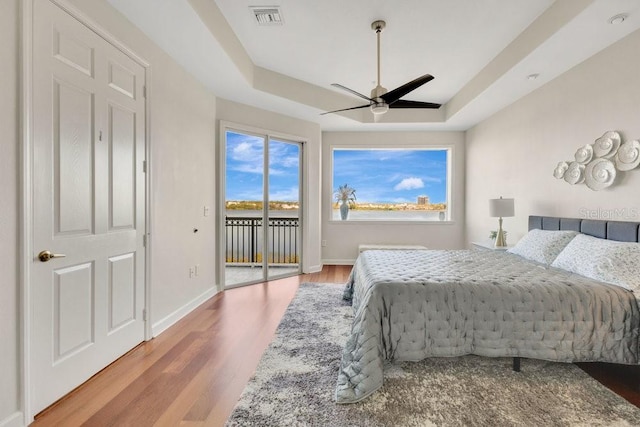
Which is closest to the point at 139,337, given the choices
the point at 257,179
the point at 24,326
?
the point at 24,326

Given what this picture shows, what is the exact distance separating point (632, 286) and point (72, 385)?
3647mm

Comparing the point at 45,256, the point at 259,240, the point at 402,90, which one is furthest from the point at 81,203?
the point at 259,240

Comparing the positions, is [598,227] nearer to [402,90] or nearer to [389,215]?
[402,90]

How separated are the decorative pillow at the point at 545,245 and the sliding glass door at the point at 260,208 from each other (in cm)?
321

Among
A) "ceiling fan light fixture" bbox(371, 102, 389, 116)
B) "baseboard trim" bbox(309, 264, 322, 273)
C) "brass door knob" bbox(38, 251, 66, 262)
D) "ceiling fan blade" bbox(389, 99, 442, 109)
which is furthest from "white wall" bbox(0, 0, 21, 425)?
"baseboard trim" bbox(309, 264, 322, 273)

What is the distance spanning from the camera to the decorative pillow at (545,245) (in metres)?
2.94

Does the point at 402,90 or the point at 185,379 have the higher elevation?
the point at 402,90

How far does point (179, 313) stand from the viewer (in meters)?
3.28

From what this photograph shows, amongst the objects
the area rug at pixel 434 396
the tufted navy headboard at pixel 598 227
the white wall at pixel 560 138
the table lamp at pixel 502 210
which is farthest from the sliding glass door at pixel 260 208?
the tufted navy headboard at pixel 598 227

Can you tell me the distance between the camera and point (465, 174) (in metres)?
6.01

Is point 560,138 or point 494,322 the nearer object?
point 494,322

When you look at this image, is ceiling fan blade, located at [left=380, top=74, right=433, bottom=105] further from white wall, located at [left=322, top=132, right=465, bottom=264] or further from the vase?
the vase

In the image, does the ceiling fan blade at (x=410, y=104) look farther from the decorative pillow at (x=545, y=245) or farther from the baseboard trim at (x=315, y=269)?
the baseboard trim at (x=315, y=269)

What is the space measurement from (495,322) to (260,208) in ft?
11.4
